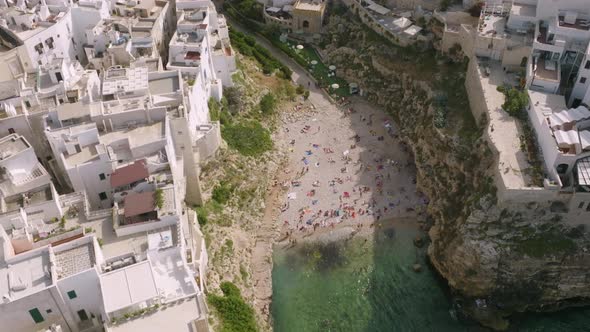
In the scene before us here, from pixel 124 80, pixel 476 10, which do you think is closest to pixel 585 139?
Answer: pixel 476 10

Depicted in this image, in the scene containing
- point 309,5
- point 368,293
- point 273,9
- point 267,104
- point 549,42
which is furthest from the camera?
point 273,9

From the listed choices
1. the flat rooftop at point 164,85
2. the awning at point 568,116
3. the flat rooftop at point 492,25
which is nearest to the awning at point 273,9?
the flat rooftop at point 492,25

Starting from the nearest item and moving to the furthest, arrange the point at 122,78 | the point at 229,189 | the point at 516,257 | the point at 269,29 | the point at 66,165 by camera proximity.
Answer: the point at 66,165 → the point at 516,257 → the point at 122,78 → the point at 229,189 → the point at 269,29

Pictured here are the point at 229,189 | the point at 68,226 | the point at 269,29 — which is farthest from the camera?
the point at 269,29

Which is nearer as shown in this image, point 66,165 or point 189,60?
point 66,165

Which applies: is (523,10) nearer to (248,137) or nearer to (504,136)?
(504,136)

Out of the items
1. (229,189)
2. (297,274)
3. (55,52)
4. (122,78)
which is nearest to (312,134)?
(229,189)

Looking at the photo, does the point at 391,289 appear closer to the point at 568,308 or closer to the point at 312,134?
the point at 568,308
